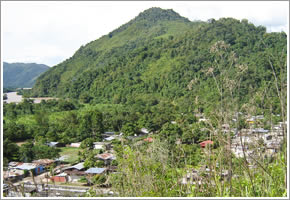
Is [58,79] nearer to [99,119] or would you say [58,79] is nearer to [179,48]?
[179,48]

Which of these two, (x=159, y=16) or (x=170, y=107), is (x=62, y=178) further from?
(x=159, y=16)

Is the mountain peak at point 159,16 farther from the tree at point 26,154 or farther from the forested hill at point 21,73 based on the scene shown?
the tree at point 26,154

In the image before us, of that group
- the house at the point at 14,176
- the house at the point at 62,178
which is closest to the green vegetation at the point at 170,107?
the house at the point at 14,176

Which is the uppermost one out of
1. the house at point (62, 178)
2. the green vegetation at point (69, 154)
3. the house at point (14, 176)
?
the house at point (14, 176)

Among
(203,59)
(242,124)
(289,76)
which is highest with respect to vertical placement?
(203,59)

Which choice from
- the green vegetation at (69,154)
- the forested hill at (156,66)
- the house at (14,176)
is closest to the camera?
the house at (14,176)

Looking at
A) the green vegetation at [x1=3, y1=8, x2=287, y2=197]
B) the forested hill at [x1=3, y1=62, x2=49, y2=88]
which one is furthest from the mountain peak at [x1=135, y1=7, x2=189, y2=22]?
the forested hill at [x1=3, y1=62, x2=49, y2=88]

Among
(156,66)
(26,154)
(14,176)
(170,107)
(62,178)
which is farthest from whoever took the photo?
(156,66)

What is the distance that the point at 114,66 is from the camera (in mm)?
35438

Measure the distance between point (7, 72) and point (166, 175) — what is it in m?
76.8

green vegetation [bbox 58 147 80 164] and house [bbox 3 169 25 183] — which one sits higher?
house [bbox 3 169 25 183]

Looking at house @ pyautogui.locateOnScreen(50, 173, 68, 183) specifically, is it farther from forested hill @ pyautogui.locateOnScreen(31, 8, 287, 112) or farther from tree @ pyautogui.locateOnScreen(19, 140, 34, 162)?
forested hill @ pyautogui.locateOnScreen(31, 8, 287, 112)

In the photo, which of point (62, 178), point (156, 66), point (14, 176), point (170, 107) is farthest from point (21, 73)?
point (14, 176)

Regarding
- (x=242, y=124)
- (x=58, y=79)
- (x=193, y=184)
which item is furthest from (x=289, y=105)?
(x=58, y=79)
